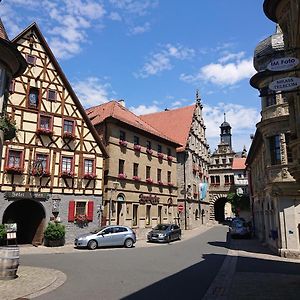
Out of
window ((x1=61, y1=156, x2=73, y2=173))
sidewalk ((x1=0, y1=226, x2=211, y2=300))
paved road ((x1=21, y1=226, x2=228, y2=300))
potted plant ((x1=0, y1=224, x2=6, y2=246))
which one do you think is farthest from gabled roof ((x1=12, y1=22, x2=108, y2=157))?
sidewalk ((x1=0, y1=226, x2=211, y2=300))

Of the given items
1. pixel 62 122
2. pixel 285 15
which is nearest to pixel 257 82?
pixel 285 15

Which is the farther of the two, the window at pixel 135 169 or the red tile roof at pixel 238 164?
the red tile roof at pixel 238 164

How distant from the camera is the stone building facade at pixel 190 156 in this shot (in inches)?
1673

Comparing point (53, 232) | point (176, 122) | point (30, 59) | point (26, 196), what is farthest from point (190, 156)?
point (26, 196)

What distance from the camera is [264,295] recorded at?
9344 mm

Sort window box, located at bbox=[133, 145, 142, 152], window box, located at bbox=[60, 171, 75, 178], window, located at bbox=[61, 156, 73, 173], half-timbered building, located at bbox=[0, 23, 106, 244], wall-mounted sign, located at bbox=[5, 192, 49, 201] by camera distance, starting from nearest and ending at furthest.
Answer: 1. wall-mounted sign, located at bbox=[5, 192, 49, 201]
2. half-timbered building, located at bbox=[0, 23, 106, 244]
3. window box, located at bbox=[60, 171, 75, 178]
4. window, located at bbox=[61, 156, 73, 173]
5. window box, located at bbox=[133, 145, 142, 152]

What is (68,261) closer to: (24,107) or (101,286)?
(101,286)

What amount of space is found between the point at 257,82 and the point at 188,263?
465 inches

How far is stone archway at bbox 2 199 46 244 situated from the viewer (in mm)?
23688

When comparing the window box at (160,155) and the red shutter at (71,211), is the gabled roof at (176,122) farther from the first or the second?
the red shutter at (71,211)

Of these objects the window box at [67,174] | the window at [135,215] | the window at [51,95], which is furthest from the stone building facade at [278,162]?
the window at [51,95]

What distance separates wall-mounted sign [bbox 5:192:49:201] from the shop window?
2.22 metres

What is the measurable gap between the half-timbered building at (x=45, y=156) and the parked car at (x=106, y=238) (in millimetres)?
3695

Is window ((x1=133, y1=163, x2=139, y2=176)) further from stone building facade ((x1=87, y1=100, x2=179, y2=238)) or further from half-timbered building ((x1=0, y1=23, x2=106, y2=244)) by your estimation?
half-timbered building ((x1=0, y1=23, x2=106, y2=244))
